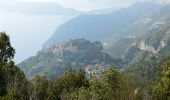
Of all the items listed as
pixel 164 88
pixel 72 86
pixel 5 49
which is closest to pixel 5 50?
pixel 5 49

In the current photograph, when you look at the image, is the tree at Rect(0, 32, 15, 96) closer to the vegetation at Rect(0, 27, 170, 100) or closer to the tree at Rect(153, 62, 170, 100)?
the vegetation at Rect(0, 27, 170, 100)

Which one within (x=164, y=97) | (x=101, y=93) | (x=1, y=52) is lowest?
(x=164, y=97)

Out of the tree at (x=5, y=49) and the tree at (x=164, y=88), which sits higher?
the tree at (x=5, y=49)

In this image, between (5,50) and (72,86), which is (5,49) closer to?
(5,50)

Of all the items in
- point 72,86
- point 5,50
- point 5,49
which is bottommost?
point 72,86

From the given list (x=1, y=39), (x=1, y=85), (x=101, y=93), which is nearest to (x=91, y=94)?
(x=101, y=93)

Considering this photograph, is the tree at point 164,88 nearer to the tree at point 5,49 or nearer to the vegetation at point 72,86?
the vegetation at point 72,86

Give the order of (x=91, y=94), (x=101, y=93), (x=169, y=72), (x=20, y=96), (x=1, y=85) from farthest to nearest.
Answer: (x=169, y=72), (x=1, y=85), (x=101, y=93), (x=20, y=96), (x=91, y=94)

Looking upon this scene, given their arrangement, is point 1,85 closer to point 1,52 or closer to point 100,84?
point 1,52

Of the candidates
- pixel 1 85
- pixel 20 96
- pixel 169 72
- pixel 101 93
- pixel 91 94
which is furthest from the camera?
pixel 169 72

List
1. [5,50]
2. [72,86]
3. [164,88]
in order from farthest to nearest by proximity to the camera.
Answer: [5,50], [164,88], [72,86]

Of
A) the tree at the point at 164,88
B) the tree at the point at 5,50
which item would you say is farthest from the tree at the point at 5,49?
the tree at the point at 164,88
